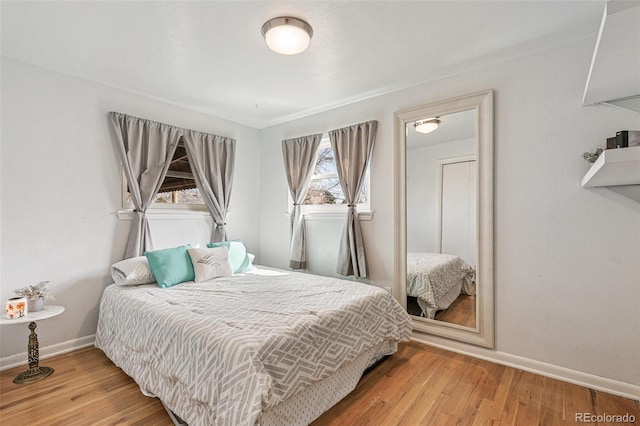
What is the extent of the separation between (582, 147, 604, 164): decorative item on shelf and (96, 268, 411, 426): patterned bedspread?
1743 millimetres

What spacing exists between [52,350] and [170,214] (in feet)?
5.14

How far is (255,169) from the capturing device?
173 inches

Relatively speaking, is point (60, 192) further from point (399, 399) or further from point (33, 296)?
point (399, 399)

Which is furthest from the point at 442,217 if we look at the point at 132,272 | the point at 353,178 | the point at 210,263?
the point at 132,272

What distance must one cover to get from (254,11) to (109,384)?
2794 millimetres

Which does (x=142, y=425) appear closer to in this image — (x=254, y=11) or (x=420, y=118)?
(x=254, y=11)

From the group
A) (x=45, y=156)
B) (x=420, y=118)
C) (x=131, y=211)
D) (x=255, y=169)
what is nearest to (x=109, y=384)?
(x=131, y=211)

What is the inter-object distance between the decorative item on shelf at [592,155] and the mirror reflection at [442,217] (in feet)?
2.42

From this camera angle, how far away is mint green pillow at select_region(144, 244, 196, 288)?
2.74 meters

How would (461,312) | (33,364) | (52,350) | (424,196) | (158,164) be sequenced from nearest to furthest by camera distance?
(33,364)
(52,350)
(461,312)
(424,196)
(158,164)

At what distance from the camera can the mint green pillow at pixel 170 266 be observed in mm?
2742

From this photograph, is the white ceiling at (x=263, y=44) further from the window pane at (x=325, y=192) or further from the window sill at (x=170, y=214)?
the window sill at (x=170, y=214)

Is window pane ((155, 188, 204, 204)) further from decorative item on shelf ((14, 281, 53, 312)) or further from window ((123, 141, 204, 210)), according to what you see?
decorative item on shelf ((14, 281, 53, 312))

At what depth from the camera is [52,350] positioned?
8.70 feet
